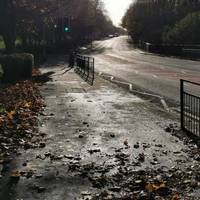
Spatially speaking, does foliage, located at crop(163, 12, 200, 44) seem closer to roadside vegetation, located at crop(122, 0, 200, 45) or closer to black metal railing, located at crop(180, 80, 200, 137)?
roadside vegetation, located at crop(122, 0, 200, 45)

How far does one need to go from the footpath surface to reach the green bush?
1072 cm

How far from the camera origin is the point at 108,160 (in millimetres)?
8414

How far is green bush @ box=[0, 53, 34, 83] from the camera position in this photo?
962 inches

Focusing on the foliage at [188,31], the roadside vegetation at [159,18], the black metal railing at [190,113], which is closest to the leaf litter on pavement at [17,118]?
the black metal railing at [190,113]

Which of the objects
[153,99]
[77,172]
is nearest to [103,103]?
[153,99]

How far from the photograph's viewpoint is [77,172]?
7684 mm

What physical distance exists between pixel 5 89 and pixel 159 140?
11.0m

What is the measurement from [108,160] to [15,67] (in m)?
17.2

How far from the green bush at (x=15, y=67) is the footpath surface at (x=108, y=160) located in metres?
10.7

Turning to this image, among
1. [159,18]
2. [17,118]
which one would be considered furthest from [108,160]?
[159,18]

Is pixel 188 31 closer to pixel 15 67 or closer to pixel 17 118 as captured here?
pixel 15 67

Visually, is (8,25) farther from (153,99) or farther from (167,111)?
(167,111)

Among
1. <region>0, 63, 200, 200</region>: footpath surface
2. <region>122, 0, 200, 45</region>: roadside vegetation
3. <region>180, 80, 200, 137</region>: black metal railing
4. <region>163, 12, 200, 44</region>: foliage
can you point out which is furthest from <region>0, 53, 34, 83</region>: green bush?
<region>122, 0, 200, 45</region>: roadside vegetation

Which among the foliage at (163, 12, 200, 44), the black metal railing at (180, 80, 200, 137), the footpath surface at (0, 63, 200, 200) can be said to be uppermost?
the foliage at (163, 12, 200, 44)
